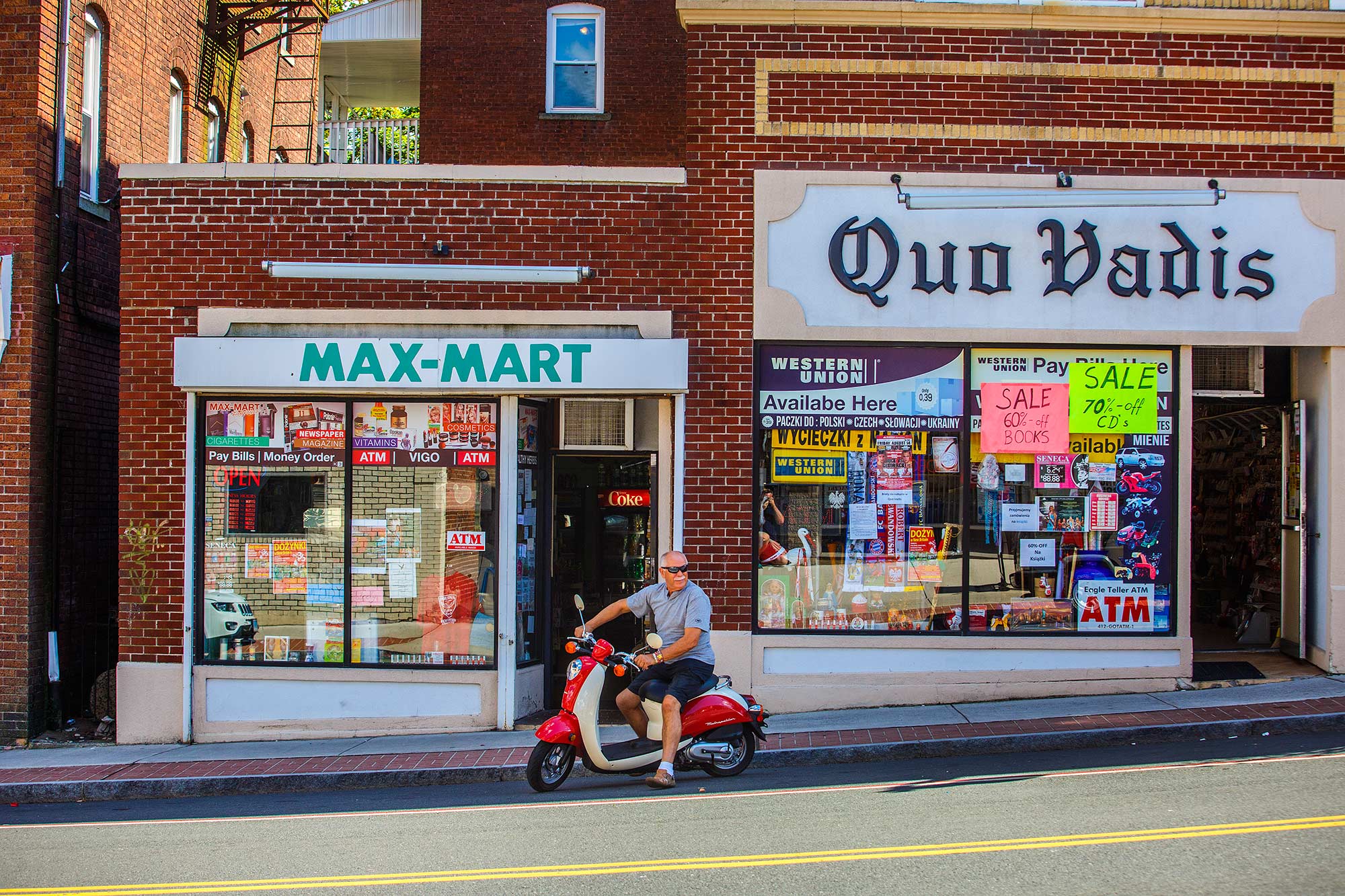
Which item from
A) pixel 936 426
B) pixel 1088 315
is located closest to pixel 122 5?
pixel 936 426

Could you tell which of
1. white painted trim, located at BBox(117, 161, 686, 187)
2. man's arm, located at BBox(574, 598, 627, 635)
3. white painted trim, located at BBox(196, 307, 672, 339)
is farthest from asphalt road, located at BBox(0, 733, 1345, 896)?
white painted trim, located at BBox(117, 161, 686, 187)

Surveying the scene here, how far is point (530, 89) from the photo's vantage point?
15.7 metres

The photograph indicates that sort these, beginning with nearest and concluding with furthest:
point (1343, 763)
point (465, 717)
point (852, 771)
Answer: point (1343, 763), point (852, 771), point (465, 717)

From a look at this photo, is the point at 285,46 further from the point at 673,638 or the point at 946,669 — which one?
the point at 946,669

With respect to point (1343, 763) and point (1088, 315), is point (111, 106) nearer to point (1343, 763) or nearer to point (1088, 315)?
point (1088, 315)

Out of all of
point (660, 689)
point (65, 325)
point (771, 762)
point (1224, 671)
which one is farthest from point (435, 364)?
point (1224, 671)

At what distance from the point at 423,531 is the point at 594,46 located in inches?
312

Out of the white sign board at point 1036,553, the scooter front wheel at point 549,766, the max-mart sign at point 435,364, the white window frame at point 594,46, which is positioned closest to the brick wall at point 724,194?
the max-mart sign at point 435,364

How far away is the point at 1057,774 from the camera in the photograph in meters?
8.10

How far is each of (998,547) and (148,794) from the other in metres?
7.44

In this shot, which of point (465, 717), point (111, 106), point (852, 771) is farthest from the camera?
point (111, 106)

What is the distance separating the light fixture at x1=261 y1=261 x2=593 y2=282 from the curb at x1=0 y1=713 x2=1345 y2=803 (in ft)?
14.1

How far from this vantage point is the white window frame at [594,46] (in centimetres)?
1552

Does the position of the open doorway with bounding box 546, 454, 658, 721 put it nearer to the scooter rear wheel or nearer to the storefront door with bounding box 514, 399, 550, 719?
the storefront door with bounding box 514, 399, 550, 719
